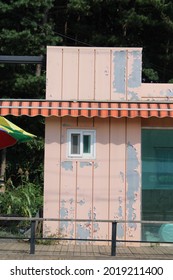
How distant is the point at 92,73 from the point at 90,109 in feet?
3.81

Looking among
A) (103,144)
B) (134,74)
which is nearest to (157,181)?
(103,144)

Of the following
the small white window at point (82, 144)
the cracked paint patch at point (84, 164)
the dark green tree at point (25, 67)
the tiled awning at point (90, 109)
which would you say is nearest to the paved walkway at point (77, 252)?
the cracked paint patch at point (84, 164)

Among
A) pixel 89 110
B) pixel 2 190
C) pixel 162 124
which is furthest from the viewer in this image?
pixel 2 190

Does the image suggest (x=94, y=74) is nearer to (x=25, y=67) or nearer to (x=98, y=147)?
(x=98, y=147)

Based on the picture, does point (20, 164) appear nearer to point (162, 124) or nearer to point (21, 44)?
point (21, 44)

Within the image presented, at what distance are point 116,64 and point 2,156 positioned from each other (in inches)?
350

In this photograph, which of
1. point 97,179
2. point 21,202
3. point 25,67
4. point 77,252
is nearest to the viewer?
point 77,252

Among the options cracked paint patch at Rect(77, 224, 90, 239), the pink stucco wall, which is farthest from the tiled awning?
cracked paint patch at Rect(77, 224, 90, 239)

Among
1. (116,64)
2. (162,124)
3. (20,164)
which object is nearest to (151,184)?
(162,124)

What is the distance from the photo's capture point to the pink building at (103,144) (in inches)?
382

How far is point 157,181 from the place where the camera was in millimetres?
10023

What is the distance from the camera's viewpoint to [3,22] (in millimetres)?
18312

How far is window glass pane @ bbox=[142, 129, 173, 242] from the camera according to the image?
9883 millimetres

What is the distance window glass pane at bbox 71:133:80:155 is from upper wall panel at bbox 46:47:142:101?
35.3 inches
